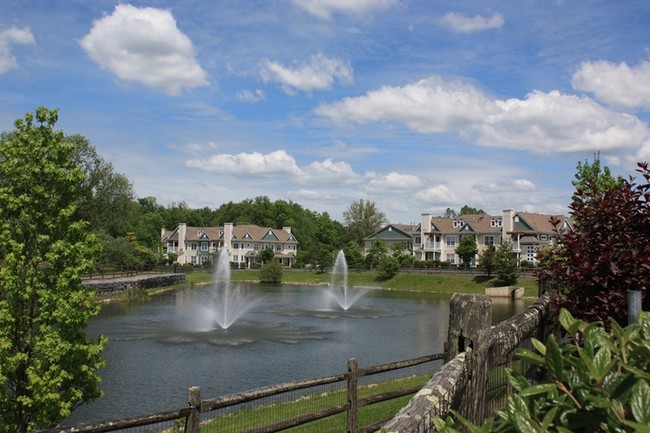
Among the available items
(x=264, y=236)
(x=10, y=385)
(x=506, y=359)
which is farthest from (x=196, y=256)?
(x=506, y=359)

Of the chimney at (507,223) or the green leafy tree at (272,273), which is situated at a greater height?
the chimney at (507,223)

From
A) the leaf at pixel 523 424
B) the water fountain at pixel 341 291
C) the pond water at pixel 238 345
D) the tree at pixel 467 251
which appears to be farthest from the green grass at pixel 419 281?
the leaf at pixel 523 424

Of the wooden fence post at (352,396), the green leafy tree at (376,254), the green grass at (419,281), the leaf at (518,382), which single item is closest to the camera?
the leaf at (518,382)

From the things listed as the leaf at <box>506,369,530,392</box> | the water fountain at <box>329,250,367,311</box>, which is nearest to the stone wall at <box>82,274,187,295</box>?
the water fountain at <box>329,250,367,311</box>

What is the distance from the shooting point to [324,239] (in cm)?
10450

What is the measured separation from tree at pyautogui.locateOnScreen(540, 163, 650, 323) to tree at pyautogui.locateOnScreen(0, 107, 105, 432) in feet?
28.0

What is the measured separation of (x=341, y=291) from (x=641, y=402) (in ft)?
200

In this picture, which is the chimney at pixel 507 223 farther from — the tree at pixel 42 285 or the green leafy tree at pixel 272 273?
the tree at pixel 42 285

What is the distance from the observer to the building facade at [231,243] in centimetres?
11175

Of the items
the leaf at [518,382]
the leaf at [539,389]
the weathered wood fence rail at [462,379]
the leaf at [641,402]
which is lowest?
the weathered wood fence rail at [462,379]

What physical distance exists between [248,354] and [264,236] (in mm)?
89504

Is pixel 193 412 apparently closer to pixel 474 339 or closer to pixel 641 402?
pixel 474 339

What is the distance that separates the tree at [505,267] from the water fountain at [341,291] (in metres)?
14.4

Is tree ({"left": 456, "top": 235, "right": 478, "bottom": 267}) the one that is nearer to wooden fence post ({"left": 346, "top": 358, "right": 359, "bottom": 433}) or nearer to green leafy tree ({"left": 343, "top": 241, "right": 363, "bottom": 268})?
green leafy tree ({"left": 343, "top": 241, "right": 363, "bottom": 268})
